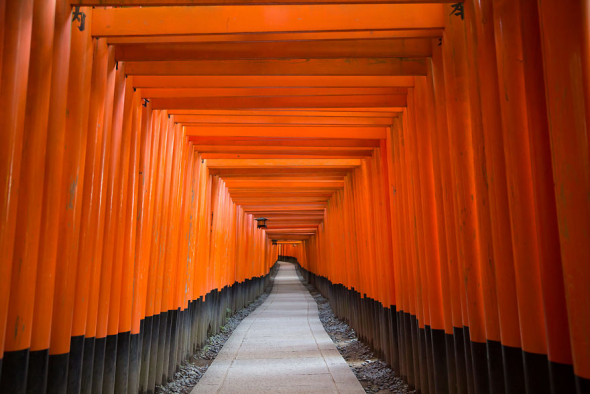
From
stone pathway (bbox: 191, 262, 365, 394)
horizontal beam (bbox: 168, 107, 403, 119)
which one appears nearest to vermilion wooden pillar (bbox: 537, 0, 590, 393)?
horizontal beam (bbox: 168, 107, 403, 119)

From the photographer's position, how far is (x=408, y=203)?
18.3 feet

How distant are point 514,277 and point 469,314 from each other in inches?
29.3

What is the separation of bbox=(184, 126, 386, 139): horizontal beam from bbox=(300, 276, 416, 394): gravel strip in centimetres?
383

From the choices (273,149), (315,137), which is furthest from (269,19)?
(273,149)

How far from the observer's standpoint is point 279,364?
281 inches

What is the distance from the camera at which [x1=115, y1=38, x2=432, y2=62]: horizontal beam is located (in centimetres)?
437

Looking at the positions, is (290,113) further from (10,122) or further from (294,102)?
(10,122)

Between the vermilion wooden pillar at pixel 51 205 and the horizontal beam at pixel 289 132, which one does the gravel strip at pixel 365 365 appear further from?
the vermilion wooden pillar at pixel 51 205

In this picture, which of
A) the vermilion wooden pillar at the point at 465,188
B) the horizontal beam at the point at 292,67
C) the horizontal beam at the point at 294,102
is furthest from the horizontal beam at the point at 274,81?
the vermilion wooden pillar at the point at 465,188

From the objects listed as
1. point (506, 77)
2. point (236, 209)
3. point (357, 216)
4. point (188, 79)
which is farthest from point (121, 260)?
point (236, 209)

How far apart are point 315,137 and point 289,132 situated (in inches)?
18.7

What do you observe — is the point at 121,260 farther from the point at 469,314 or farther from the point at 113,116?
the point at 469,314

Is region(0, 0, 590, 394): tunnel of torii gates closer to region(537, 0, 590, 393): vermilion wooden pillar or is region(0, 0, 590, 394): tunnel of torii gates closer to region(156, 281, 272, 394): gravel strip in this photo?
region(537, 0, 590, 393): vermilion wooden pillar

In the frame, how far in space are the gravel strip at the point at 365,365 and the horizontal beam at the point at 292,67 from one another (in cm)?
406
